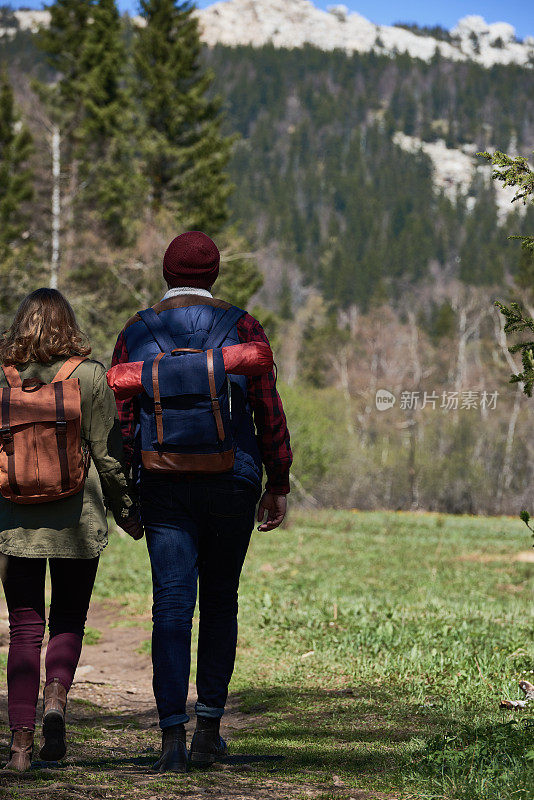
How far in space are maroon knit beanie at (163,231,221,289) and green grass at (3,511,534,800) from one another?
1.98 m

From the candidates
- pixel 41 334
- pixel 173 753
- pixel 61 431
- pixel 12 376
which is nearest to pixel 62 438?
pixel 61 431

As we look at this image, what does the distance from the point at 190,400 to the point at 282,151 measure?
174941 mm

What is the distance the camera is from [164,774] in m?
3.38

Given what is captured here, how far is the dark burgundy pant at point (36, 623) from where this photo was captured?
12.0 ft

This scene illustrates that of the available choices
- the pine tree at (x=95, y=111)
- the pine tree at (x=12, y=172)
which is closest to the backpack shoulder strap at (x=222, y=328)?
the pine tree at (x=12, y=172)

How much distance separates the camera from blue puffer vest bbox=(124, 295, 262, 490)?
3764mm

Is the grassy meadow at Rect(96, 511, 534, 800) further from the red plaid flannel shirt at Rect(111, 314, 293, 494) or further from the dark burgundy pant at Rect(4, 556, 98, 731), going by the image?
the red plaid flannel shirt at Rect(111, 314, 293, 494)

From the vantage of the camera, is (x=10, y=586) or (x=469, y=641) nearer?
(x=10, y=586)

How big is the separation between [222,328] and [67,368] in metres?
0.64

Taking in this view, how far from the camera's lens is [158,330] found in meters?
3.81

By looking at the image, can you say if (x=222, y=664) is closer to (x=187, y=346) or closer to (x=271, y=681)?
(x=187, y=346)

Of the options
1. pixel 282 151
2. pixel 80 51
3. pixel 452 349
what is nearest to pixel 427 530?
pixel 80 51

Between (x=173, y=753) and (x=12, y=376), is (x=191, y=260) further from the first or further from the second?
(x=173, y=753)

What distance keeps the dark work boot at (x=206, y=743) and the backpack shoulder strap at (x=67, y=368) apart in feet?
4.83
